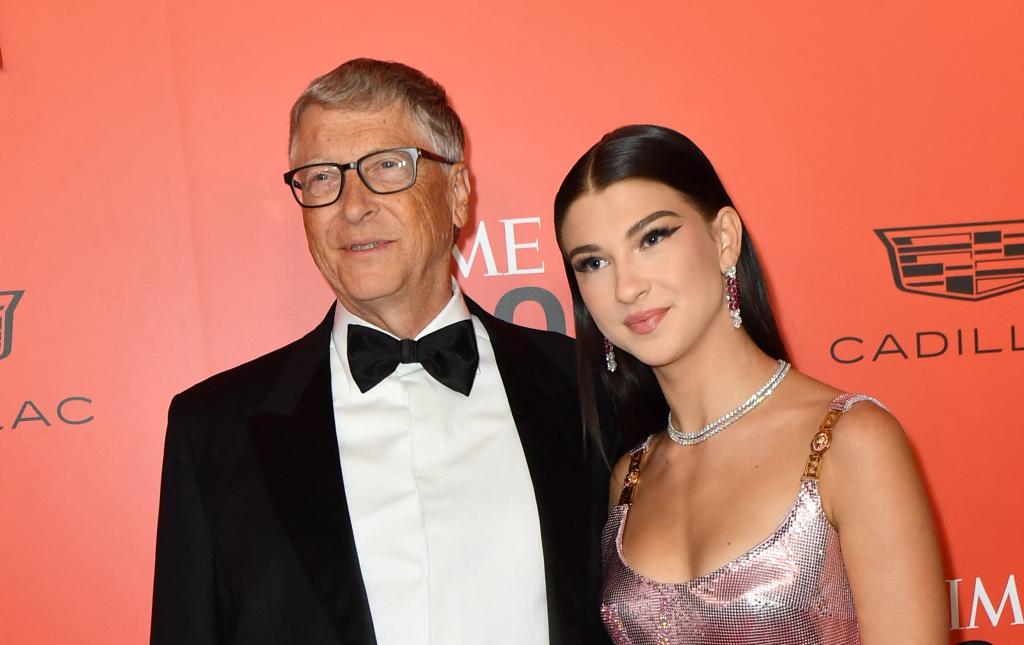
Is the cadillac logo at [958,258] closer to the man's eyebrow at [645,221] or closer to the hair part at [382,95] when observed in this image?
the man's eyebrow at [645,221]

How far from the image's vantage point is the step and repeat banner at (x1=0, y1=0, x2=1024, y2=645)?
7.51ft

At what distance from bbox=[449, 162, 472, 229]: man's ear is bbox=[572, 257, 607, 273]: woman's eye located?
0.41m

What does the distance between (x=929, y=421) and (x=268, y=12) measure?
6.12 feet

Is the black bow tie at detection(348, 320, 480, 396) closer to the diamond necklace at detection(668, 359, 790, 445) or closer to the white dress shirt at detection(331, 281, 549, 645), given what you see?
the white dress shirt at detection(331, 281, 549, 645)

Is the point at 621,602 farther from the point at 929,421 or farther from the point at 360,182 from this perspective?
the point at 929,421

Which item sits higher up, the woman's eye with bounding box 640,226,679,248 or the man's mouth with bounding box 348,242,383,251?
the man's mouth with bounding box 348,242,383,251

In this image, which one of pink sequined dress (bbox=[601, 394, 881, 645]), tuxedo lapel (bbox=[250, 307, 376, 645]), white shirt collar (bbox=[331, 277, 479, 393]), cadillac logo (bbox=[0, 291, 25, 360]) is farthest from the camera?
cadillac logo (bbox=[0, 291, 25, 360])

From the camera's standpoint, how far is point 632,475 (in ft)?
6.33

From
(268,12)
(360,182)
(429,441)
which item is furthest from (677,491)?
(268,12)

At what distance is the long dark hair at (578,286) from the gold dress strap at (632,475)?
0.10 feet

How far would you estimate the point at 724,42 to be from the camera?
7.83 feet

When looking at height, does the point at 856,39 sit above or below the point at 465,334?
above

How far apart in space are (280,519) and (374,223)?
0.58 m

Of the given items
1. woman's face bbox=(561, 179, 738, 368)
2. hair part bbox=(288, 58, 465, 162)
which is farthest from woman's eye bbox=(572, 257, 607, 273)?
hair part bbox=(288, 58, 465, 162)
